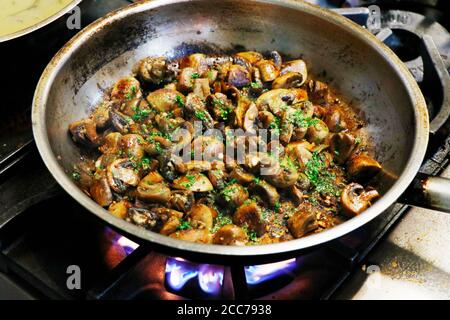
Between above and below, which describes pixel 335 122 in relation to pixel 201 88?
above

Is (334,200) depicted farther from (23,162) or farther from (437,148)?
(23,162)

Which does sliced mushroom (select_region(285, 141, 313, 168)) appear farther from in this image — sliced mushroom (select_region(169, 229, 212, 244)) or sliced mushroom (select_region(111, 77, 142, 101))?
sliced mushroom (select_region(111, 77, 142, 101))

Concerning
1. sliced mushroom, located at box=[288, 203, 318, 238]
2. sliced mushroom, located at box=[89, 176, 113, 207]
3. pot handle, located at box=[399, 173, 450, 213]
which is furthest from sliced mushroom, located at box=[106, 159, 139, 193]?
pot handle, located at box=[399, 173, 450, 213]

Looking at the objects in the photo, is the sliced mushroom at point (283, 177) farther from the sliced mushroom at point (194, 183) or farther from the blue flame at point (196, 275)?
the blue flame at point (196, 275)

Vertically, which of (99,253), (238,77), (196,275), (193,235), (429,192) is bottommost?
(99,253)

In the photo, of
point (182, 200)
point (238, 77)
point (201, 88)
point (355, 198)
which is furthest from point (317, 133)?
point (182, 200)

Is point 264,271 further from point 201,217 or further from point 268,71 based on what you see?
point 268,71
